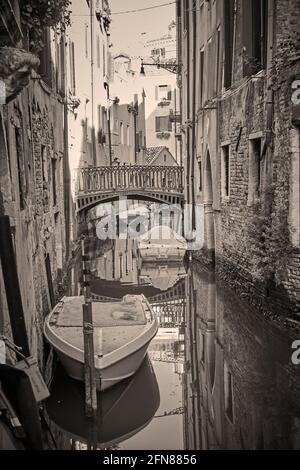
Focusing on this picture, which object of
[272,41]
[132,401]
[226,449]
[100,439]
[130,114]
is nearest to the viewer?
[226,449]

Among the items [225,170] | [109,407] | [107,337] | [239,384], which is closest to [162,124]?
[225,170]

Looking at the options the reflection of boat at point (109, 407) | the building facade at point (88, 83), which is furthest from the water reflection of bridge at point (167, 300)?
the building facade at point (88, 83)

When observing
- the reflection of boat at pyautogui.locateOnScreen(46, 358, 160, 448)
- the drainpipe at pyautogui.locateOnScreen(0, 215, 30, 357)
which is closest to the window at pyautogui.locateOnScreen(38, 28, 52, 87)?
the reflection of boat at pyautogui.locateOnScreen(46, 358, 160, 448)

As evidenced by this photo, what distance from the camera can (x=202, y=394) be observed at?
27.4 ft

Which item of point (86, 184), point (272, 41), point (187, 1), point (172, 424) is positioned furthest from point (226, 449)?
point (187, 1)

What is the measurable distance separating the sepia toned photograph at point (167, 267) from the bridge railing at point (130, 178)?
0.07 m

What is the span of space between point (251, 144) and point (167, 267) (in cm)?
780

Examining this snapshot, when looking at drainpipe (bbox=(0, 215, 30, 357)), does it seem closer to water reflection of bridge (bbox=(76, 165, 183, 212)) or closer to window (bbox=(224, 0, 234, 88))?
window (bbox=(224, 0, 234, 88))

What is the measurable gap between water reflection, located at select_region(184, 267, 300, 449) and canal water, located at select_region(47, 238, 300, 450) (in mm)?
11

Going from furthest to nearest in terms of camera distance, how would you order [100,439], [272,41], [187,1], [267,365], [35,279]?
[187,1], [272,41], [35,279], [267,365], [100,439]

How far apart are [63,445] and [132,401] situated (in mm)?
1573

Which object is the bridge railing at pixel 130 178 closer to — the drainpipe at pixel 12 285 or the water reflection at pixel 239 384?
the water reflection at pixel 239 384

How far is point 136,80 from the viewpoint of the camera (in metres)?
38.1
